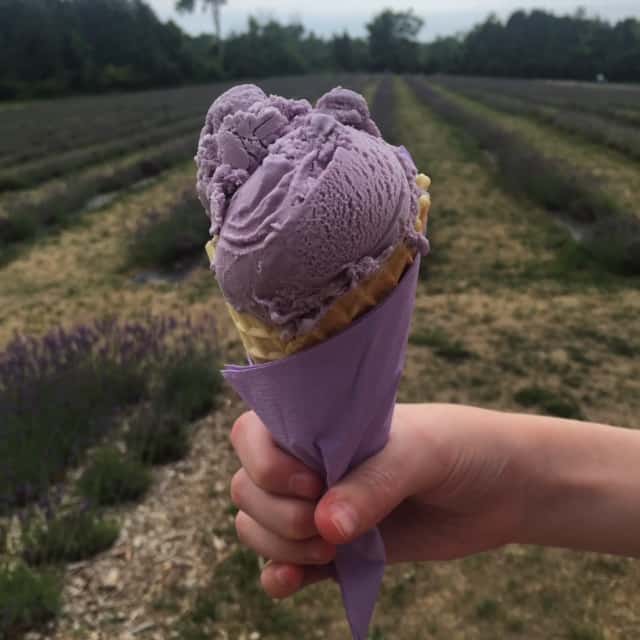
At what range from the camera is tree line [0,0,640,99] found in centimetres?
4297

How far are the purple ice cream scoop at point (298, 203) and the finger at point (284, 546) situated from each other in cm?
60

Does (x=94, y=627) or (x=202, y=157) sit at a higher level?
(x=202, y=157)

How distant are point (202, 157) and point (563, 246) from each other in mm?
7576

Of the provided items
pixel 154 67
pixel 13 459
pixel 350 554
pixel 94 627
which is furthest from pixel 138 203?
pixel 154 67

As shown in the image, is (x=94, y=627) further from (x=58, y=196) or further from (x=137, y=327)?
(x=58, y=196)

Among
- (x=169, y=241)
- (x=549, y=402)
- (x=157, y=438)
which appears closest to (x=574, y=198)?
(x=169, y=241)

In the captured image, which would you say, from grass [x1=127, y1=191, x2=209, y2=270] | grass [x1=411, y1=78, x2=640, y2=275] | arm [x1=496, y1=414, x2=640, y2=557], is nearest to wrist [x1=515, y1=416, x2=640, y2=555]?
arm [x1=496, y1=414, x2=640, y2=557]

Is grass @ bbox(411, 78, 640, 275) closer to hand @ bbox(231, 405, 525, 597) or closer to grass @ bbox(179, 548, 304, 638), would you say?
grass @ bbox(179, 548, 304, 638)

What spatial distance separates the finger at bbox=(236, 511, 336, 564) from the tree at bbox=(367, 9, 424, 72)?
73.3m

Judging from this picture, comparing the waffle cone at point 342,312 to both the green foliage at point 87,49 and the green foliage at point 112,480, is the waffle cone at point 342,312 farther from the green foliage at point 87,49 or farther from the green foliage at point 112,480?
the green foliage at point 87,49

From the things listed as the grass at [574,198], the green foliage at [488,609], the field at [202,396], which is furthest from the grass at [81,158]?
the green foliage at [488,609]

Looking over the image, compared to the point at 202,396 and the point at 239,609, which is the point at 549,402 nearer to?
the point at 202,396

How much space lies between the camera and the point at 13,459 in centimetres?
338

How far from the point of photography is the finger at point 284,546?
1.49 m
